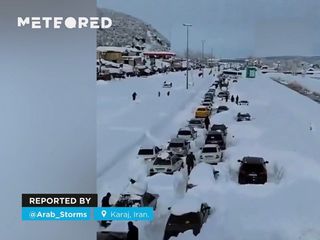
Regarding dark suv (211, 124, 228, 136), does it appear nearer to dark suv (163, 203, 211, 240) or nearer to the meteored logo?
dark suv (163, 203, 211, 240)

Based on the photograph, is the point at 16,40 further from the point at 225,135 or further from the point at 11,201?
the point at 225,135

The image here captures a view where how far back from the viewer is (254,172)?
4.11 m

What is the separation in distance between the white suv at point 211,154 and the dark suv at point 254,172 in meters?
1.30

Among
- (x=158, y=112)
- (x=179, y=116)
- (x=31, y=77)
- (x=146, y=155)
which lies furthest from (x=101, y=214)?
(x=179, y=116)

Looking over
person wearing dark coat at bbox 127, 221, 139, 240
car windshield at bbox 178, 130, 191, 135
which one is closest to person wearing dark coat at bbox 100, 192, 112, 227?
person wearing dark coat at bbox 127, 221, 139, 240

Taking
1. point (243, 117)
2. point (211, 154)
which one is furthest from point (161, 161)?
point (211, 154)

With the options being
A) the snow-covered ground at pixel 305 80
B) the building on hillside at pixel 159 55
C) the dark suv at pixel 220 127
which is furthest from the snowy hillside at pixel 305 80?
the dark suv at pixel 220 127

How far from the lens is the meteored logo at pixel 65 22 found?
11.5ft

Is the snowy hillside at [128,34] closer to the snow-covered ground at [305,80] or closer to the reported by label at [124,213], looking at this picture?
the snow-covered ground at [305,80]

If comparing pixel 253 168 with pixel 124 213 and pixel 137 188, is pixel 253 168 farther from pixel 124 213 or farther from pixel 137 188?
pixel 124 213

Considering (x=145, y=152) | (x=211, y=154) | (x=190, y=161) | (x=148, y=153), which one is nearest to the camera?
(x=145, y=152)

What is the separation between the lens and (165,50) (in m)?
4.07

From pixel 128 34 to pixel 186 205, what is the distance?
3.77 ft

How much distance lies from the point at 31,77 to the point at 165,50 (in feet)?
3.14
